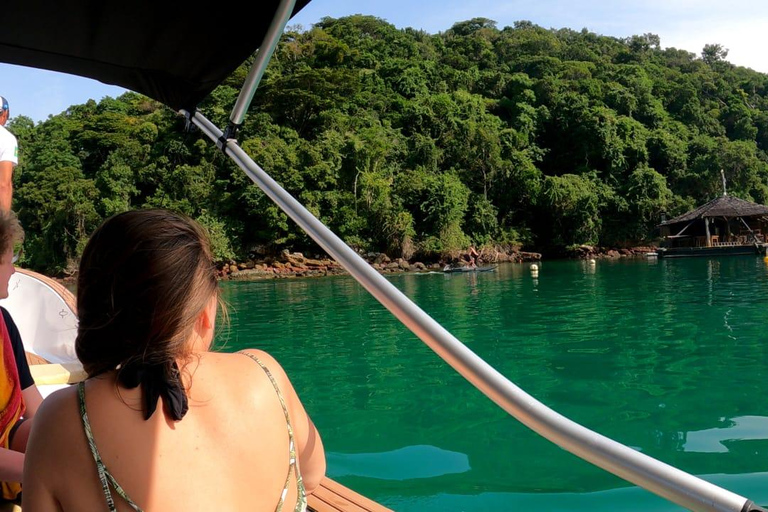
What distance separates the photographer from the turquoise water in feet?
Result: 11.7

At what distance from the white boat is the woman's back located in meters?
0.28

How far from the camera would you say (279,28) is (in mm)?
1445

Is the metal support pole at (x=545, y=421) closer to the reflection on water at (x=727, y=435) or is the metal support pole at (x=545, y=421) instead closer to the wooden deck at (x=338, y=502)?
the wooden deck at (x=338, y=502)

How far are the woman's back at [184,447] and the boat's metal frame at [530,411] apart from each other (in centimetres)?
25

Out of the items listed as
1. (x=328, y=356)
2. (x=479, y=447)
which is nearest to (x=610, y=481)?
(x=479, y=447)

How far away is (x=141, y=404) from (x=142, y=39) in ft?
4.10

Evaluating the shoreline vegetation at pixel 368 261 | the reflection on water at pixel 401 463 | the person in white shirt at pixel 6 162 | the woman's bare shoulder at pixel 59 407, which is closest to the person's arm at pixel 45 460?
the woman's bare shoulder at pixel 59 407

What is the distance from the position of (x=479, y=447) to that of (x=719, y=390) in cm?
262

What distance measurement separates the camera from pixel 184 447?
795 millimetres

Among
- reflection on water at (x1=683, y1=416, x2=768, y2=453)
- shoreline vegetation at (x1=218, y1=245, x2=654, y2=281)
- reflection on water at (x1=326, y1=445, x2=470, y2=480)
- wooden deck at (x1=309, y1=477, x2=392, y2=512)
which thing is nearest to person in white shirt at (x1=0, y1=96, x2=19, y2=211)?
wooden deck at (x1=309, y1=477, x2=392, y2=512)

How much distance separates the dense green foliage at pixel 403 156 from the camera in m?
30.0

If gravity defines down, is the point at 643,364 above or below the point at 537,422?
below

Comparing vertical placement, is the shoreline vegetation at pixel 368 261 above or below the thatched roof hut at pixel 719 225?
below

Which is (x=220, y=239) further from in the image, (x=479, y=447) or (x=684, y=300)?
(x=479, y=447)
